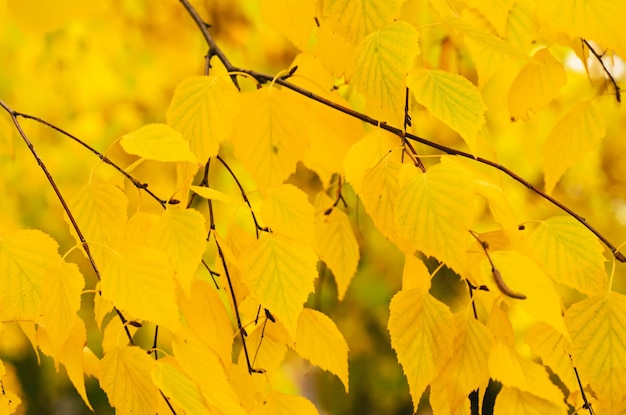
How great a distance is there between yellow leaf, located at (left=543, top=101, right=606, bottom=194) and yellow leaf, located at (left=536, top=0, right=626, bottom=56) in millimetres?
187

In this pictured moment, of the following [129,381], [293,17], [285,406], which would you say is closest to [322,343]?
[285,406]

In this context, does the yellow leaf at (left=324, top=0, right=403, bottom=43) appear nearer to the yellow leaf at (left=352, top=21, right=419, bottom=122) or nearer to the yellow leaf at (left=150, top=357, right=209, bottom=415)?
the yellow leaf at (left=352, top=21, right=419, bottom=122)

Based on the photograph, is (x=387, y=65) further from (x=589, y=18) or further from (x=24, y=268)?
(x=24, y=268)

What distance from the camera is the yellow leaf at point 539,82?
0.82 metres

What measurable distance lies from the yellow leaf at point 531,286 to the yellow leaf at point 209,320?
0.79 ft

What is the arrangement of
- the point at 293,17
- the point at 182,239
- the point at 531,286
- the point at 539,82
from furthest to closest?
the point at 539,82
the point at 293,17
the point at 182,239
the point at 531,286

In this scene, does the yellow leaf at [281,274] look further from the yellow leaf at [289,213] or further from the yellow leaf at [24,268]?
the yellow leaf at [24,268]

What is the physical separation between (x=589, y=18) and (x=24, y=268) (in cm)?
43

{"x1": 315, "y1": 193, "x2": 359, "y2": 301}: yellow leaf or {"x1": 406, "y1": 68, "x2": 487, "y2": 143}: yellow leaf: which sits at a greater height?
{"x1": 406, "y1": 68, "x2": 487, "y2": 143}: yellow leaf

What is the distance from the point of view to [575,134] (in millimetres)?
774

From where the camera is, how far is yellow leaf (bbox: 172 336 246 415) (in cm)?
57

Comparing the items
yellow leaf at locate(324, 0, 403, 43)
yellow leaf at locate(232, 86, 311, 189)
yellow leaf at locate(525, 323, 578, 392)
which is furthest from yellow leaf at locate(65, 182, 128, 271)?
yellow leaf at locate(525, 323, 578, 392)

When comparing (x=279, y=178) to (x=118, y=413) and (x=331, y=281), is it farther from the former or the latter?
(x=331, y=281)

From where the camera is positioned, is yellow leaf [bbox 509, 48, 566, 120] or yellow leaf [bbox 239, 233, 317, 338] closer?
yellow leaf [bbox 239, 233, 317, 338]
